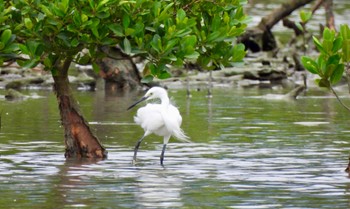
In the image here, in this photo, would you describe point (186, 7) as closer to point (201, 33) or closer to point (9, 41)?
point (201, 33)

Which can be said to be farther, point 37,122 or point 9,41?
point 37,122

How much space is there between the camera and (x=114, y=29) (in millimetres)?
16297

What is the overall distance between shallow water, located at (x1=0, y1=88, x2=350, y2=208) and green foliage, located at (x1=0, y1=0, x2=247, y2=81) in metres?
1.66

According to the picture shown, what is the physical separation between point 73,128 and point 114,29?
2985 millimetres

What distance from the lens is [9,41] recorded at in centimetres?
1616

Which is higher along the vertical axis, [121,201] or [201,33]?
[201,33]

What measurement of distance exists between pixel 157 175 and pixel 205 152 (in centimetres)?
312

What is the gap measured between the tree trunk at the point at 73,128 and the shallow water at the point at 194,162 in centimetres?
28

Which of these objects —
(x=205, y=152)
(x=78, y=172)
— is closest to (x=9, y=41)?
(x=78, y=172)

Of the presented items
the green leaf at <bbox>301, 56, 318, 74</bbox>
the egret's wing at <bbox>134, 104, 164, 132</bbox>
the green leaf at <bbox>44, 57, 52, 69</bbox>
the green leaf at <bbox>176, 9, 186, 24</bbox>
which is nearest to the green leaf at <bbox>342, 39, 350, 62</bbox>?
the green leaf at <bbox>301, 56, 318, 74</bbox>

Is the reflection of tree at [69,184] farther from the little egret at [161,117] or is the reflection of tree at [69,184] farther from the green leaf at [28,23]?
the green leaf at [28,23]

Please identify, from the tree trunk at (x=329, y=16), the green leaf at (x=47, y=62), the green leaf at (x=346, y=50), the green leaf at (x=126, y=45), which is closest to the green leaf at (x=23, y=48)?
the green leaf at (x=47, y=62)

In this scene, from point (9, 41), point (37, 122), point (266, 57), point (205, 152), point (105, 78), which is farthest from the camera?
point (266, 57)

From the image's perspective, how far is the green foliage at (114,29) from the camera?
1600 cm
